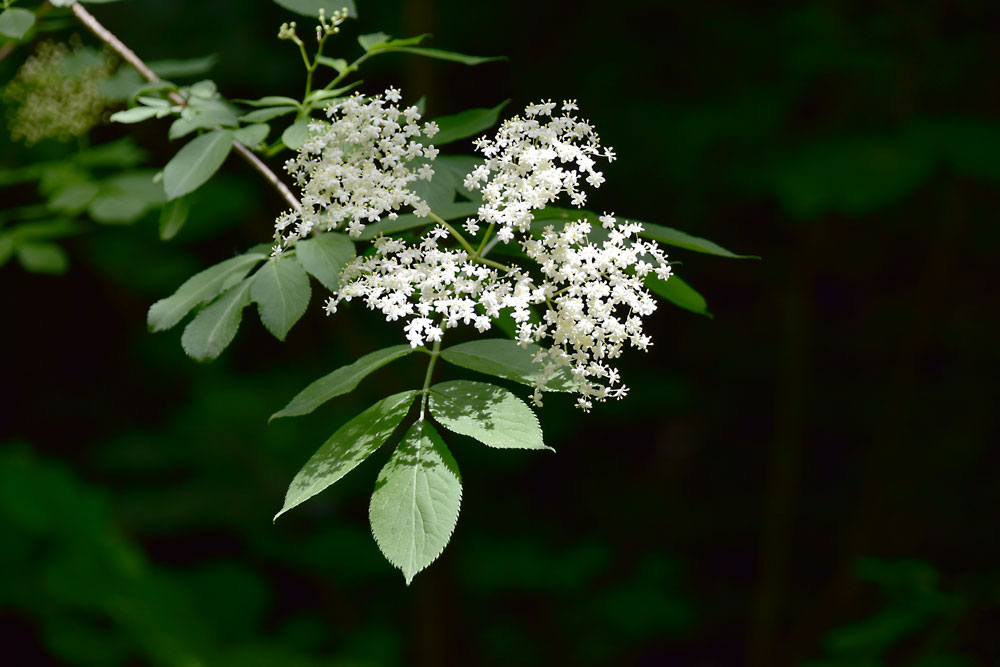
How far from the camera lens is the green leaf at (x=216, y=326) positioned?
3.84ft

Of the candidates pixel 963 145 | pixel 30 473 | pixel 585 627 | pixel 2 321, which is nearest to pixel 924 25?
pixel 963 145

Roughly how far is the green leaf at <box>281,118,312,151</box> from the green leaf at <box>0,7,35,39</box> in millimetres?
423

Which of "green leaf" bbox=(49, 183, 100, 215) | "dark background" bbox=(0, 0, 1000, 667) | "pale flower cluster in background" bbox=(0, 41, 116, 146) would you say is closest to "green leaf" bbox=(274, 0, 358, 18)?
"pale flower cluster in background" bbox=(0, 41, 116, 146)

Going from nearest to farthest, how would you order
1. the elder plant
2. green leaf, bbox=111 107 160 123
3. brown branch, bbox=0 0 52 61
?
the elder plant, green leaf, bbox=111 107 160 123, brown branch, bbox=0 0 52 61

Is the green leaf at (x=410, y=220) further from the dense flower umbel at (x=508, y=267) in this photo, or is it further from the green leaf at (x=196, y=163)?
the green leaf at (x=196, y=163)

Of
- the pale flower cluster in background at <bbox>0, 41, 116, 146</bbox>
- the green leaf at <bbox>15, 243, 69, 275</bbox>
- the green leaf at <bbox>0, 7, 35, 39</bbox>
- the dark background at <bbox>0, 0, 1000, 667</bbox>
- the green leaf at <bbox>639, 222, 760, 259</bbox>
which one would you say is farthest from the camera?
the dark background at <bbox>0, 0, 1000, 667</bbox>

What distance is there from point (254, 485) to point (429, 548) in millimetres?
4221

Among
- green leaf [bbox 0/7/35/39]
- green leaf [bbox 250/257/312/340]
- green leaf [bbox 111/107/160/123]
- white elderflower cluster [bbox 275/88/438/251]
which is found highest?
green leaf [bbox 0/7/35/39]

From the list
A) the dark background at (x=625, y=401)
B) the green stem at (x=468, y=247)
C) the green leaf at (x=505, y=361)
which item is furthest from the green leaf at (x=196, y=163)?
the dark background at (x=625, y=401)

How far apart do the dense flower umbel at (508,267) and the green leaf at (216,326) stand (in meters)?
0.12

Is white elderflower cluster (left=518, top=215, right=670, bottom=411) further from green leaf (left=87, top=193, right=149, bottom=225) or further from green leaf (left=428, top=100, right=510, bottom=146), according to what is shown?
green leaf (left=87, top=193, right=149, bottom=225)

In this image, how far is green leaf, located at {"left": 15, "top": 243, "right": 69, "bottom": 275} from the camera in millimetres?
2289

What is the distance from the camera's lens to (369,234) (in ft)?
4.04

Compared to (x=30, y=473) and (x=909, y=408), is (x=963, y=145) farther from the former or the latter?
(x=30, y=473)
